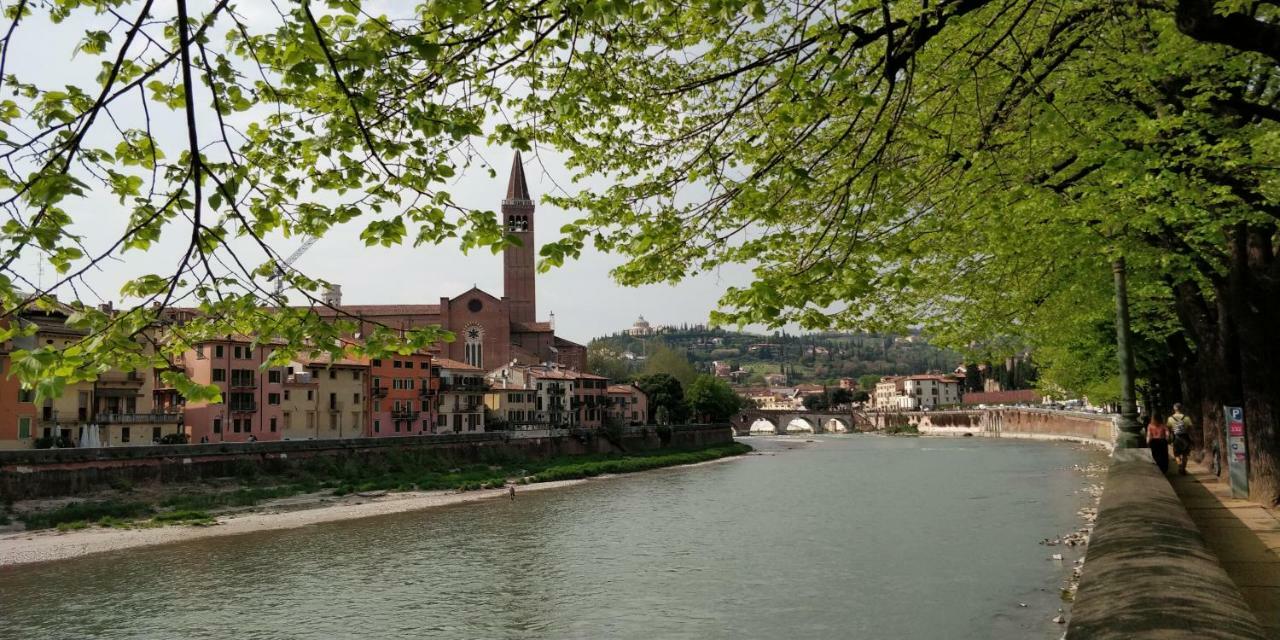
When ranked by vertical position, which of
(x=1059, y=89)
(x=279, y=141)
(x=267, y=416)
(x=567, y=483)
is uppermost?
(x=1059, y=89)

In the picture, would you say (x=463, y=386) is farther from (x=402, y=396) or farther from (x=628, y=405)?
(x=628, y=405)

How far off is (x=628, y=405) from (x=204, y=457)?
6480 centimetres

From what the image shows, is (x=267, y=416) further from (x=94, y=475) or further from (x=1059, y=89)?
(x=1059, y=89)

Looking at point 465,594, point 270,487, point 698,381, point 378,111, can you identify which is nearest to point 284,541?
point 465,594

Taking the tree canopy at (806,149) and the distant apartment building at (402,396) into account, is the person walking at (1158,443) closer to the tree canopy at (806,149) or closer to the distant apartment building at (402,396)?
the tree canopy at (806,149)

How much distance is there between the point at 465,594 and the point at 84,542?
1855cm

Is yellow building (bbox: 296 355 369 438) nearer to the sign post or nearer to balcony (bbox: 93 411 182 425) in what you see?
balcony (bbox: 93 411 182 425)

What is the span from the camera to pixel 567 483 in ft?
190

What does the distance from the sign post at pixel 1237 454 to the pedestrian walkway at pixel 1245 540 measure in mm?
272

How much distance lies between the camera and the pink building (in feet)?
179

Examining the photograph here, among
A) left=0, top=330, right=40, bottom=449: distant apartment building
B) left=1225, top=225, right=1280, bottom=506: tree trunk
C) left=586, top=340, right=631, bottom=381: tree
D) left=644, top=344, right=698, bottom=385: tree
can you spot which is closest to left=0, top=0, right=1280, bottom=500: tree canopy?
left=1225, top=225, right=1280, bottom=506: tree trunk

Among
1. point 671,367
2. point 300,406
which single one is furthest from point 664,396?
point 300,406

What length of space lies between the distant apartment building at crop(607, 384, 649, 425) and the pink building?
47581mm

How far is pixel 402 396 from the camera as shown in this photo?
71125mm
